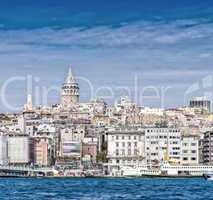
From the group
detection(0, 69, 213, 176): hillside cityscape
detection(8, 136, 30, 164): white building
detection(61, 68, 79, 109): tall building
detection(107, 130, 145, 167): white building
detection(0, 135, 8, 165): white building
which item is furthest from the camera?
detection(61, 68, 79, 109): tall building

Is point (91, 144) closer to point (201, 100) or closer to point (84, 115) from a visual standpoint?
point (84, 115)

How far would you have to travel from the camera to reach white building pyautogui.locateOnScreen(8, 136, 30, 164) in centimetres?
10600

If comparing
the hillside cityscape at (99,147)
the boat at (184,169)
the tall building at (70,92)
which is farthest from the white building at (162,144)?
the tall building at (70,92)

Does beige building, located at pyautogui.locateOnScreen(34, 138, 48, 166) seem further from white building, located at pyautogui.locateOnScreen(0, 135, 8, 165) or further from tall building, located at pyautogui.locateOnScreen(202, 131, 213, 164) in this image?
tall building, located at pyautogui.locateOnScreen(202, 131, 213, 164)

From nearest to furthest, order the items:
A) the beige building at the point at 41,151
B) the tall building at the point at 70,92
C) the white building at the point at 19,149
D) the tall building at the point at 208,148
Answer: the tall building at the point at 208,148 → the white building at the point at 19,149 → the beige building at the point at 41,151 → the tall building at the point at 70,92

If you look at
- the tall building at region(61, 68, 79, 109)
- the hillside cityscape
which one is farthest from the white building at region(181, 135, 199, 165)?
the tall building at region(61, 68, 79, 109)

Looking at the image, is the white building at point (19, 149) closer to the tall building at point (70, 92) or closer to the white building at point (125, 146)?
the white building at point (125, 146)

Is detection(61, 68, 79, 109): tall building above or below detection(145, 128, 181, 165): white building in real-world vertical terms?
above

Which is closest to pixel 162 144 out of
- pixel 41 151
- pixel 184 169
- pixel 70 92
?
pixel 184 169

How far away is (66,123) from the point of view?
126 m

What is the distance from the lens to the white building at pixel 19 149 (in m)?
106

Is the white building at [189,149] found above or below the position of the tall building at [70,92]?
below

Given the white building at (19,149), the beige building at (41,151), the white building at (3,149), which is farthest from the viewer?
the beige building at (41,151)

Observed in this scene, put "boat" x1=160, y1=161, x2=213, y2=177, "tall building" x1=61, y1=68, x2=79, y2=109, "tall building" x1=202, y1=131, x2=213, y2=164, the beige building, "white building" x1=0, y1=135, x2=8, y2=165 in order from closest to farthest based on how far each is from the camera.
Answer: "boat" x1=160, y1=161, x2=213, y2=177
"tall building" x1=202, y1=131, x2=213, y2=164
"white building" x1=0, y1=135, x2=8, y2=165
the beige building
"tall building" x1=61, y1=68, x2=79, y2=109
